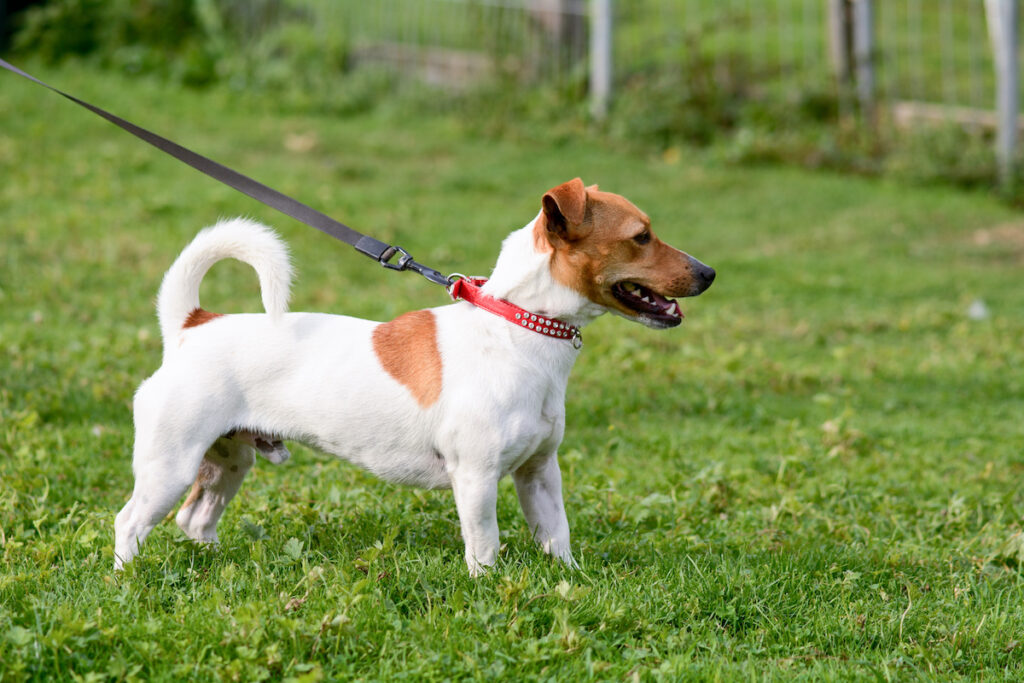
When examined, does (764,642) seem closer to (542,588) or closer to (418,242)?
(542,588)

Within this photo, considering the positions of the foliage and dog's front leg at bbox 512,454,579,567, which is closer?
dog's front leg at bbox 512,454,579,567

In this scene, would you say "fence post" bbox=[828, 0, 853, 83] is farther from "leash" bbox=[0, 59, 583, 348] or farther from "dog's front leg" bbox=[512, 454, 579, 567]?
"dog's front leg" bbox=[512, 454, 579, 567]

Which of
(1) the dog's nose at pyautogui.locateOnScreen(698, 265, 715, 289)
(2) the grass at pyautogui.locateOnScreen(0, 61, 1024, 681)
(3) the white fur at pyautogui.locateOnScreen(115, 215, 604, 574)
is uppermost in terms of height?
(1) the dog's nose at pyautogui.locateOnScreen(698, 265, 715, 289)

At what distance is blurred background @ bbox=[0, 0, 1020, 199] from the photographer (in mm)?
12727

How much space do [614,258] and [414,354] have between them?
78cm

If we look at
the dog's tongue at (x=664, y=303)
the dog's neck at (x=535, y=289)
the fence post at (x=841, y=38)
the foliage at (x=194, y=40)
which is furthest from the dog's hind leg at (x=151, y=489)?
the foliage at (x=194, y=40)

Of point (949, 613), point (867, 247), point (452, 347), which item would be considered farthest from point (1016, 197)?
point (452, 347)

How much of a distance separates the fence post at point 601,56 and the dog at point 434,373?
33.4 ft

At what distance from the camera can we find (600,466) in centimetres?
550

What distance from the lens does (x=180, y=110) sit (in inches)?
530

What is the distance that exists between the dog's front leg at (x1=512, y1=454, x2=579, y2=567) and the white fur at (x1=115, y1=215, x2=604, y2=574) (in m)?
0.10

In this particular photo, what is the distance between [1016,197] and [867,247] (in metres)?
2.40

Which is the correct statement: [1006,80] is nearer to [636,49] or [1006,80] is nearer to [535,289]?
[636,49]

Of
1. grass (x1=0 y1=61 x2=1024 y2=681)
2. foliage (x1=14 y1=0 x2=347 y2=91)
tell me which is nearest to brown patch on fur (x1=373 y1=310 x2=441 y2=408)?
grass (x1=0 y1=61 x2=1024 y2=681)
